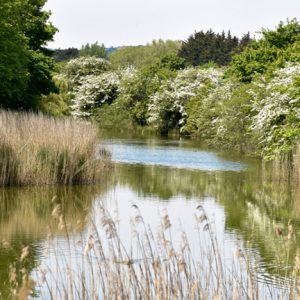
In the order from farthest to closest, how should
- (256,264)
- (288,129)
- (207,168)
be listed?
1. (207,168)
2. (288,129)
3. (256,264)

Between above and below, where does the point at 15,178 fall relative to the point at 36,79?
below

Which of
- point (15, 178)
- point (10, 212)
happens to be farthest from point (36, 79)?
point (10, 212)

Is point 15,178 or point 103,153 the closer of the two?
point 15,178

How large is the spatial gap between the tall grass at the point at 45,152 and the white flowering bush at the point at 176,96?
2992cm

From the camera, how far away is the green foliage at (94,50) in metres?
106

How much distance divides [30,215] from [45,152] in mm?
3262

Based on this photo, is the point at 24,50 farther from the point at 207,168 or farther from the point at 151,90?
the point at 151,90

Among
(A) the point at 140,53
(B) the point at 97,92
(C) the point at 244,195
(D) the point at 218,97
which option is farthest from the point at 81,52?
(C) the point at 244,195

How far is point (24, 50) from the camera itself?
1089 inches

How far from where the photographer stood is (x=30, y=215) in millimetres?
14133

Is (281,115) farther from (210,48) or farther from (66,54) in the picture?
(66,54)

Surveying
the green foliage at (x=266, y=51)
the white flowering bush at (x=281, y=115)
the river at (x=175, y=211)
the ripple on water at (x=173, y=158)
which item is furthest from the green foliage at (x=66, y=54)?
the river at (x=175, y=211)

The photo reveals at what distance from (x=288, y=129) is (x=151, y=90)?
3364cm

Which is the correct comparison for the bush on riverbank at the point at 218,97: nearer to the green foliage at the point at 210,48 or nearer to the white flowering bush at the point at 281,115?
the white flowering bush at the point at 281,115
